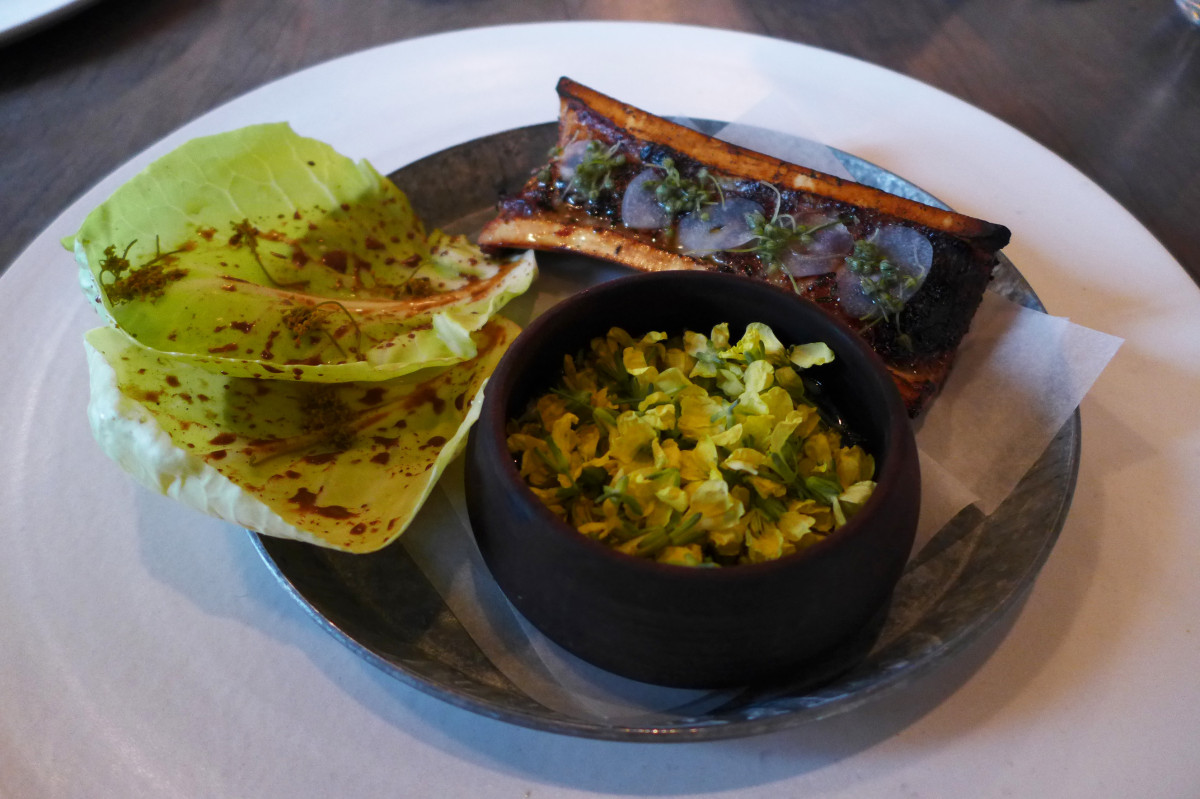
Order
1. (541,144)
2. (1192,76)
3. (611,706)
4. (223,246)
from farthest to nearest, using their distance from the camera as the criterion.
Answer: (1192,76) < (541,144) < (223,246) < (611,706)

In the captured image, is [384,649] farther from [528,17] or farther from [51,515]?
[528,17]

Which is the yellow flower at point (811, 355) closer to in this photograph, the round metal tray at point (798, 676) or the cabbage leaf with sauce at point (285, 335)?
the round metal tray at point (798, 676)

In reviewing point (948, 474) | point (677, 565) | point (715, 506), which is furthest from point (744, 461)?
point (948, 474)

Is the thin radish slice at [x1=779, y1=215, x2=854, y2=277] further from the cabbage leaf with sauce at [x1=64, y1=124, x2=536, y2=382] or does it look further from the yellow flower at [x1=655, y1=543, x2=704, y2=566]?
the yellow flower at [x1=655, y1=543, x2=704, y2=566]

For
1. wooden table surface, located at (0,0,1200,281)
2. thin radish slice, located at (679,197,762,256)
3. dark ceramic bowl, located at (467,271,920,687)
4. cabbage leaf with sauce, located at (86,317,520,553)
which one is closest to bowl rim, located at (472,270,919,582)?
dark ceramic bowl, located at (467,271,920,687)

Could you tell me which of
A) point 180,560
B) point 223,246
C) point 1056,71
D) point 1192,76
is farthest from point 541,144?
point 1192,76

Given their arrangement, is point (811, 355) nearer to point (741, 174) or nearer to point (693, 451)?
point (693, 451)
